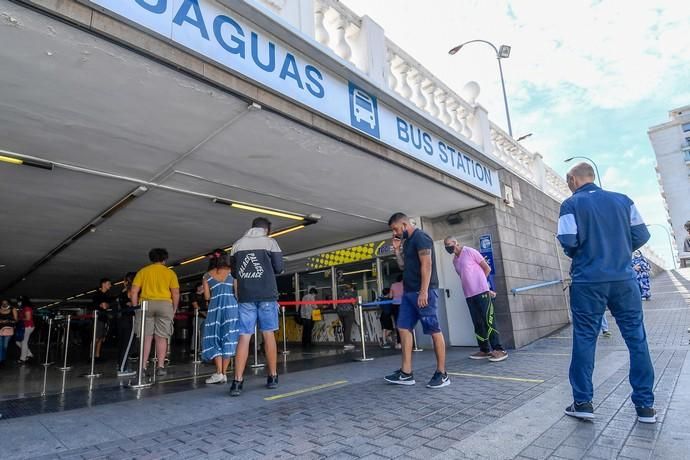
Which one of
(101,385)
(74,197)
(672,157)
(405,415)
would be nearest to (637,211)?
(405,415)

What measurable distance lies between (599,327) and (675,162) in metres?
93.9

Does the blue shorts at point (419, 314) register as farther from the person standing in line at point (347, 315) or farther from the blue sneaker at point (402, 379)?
the person standing in line at point (347, 315)

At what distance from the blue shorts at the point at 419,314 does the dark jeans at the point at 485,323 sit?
6.44 ft

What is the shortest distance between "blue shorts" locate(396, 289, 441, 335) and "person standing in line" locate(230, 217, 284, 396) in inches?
56.2

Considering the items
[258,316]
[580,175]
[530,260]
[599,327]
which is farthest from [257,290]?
[530,260]

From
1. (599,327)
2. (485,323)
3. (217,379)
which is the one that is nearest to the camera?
(599,327)

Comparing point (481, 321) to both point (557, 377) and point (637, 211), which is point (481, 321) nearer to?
point (557, 377)

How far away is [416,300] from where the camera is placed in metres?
4.27

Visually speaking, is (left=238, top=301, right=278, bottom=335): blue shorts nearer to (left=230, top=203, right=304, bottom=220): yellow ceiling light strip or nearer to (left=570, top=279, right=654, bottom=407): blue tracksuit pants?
(left=570, top=279, right=654, bottom=407): blue tracksuit pants

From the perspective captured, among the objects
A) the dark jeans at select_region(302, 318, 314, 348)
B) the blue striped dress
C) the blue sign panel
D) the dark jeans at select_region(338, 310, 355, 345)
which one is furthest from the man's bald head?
the dark jeans at select_region(302, 318, 314, 348)

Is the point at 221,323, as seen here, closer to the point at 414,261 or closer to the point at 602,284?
the point at 414,261

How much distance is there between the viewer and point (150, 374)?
6031 mm

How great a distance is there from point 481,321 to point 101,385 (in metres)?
5.34

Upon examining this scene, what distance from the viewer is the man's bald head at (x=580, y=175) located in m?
3.09
